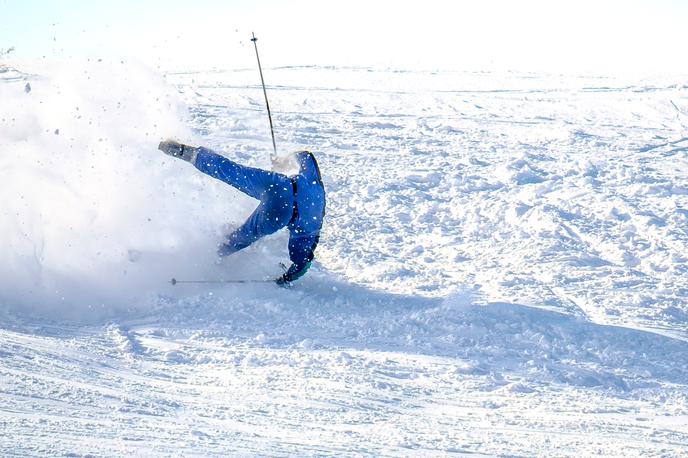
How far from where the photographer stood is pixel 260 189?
6988 mm

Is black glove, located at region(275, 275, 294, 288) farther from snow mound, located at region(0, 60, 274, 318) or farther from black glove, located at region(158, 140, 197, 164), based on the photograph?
black glove, located at region(158, 140, 197, 164)

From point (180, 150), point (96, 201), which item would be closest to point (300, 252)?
point (180, 150)

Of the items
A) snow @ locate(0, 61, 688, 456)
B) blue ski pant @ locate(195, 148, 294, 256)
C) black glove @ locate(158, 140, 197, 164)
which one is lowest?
snow @ locate(0, 61, 688, 456)

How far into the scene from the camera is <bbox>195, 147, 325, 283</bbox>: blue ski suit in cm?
690

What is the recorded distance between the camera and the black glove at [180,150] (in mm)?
7213

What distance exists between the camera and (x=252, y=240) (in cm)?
733

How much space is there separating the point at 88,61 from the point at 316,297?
6.86 m

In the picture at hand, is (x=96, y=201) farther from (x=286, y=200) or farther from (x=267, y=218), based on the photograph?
(x=286, y=200)

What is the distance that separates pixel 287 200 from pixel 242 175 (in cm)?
53

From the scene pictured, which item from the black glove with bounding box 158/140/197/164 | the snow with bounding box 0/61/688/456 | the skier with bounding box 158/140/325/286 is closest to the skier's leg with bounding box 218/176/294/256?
the skier with bounding box 158/140/325/286

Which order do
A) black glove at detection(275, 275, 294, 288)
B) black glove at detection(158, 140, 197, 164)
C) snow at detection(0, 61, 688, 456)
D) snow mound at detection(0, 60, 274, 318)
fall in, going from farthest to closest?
black glove at detection(158, 140, 197, 164) → black glove at detection(275, 275, 294, 288) → snow mound at detection(0, 60, 274, 318) → snow at detection(0, 61, 688, 456)

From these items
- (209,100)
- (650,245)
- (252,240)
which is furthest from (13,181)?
(209,100)

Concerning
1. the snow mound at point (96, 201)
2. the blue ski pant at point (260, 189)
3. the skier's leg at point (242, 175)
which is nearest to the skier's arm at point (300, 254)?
the blue ski pant at point (260, 189)

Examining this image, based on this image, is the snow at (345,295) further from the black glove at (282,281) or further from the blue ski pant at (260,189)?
the blue ski pant at (260,189)
